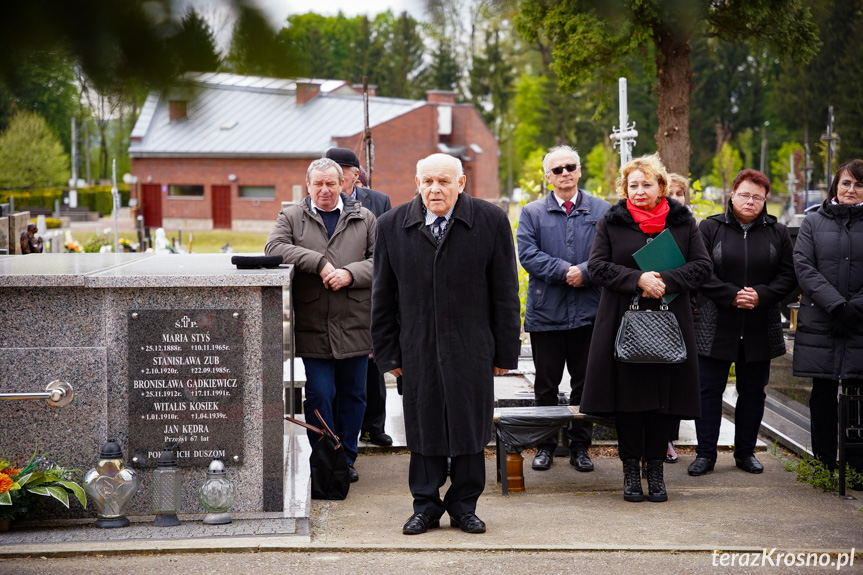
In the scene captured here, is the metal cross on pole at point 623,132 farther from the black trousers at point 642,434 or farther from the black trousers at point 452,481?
the black trousers at point 452,481

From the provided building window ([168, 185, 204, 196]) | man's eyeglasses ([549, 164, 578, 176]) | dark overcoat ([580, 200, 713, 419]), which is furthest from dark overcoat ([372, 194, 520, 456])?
building window ([168, 185, 204, 196])

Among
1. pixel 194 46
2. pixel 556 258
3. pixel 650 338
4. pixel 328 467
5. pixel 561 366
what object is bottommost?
pixel 328 467

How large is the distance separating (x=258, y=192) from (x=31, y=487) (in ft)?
138

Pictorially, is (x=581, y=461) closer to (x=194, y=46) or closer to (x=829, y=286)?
(x=829, y=286)

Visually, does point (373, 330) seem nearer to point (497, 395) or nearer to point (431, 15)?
point (497, 395)

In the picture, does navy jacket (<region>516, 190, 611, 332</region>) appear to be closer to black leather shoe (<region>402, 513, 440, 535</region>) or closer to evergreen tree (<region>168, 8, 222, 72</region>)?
black leather shoe (<region>402, 513, 440, 535</region>)

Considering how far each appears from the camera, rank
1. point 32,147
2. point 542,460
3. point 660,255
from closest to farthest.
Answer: point 32,147 < point 660,255 < point 542,460

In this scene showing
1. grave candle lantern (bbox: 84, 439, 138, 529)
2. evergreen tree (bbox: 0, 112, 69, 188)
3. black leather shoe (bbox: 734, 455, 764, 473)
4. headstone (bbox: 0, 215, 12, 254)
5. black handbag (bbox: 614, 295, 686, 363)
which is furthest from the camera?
headstone (bbox: 0, 215, 12, 254)

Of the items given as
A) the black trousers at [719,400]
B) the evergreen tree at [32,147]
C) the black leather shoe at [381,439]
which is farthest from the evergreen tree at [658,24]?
the black leather shoe at [381,439]

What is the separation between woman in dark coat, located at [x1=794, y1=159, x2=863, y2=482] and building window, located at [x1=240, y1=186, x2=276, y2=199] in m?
40.3

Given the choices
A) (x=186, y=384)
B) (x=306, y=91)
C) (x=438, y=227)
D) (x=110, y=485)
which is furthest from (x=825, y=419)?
(x=306, y=91)

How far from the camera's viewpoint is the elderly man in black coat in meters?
4.92

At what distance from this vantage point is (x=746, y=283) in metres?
6.22

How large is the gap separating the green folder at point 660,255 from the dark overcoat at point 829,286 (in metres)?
0.93
